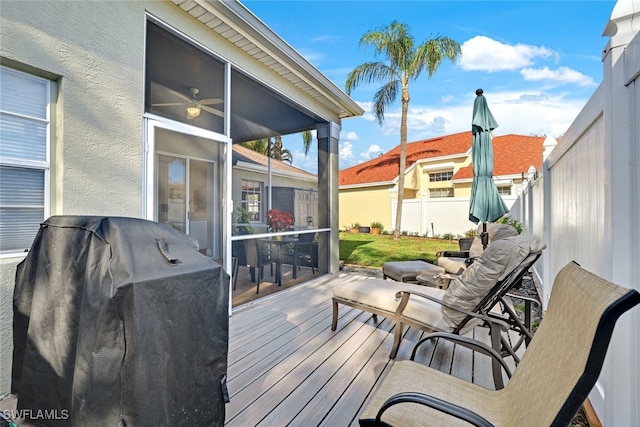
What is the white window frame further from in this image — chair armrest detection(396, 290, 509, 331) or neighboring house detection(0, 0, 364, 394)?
chair armrest detection(396, 290, 509, 331)

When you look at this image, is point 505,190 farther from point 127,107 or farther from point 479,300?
point 127,107

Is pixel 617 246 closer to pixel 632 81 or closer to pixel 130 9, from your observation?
pixel 632 81

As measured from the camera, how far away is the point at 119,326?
1.35 meters

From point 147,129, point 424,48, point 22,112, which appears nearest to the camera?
point 22,112

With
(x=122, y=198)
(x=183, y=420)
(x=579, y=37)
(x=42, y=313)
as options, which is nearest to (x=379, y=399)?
(x=183, y=420)

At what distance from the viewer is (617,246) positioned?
164 centimetres

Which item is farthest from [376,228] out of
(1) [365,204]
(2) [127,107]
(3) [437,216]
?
(2) [127,107]

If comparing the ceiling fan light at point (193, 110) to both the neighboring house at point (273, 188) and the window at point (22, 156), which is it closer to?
the neighboring house at point (273, 188)

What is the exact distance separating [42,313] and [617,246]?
3.07m

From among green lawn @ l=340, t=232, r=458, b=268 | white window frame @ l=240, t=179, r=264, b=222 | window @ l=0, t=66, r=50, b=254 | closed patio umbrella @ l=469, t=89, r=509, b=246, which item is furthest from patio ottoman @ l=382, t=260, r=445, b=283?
window @ l=0, t=66, r=50, b=254

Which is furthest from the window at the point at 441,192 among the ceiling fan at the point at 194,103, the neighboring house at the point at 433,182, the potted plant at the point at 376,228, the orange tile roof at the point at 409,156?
the ceiling fan at the point at 194,103

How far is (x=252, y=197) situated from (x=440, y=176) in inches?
619

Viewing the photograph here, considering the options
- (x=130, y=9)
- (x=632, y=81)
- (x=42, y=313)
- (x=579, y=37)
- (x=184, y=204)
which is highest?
(x=579, y=37)

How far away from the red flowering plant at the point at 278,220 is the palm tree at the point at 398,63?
28.7ft
